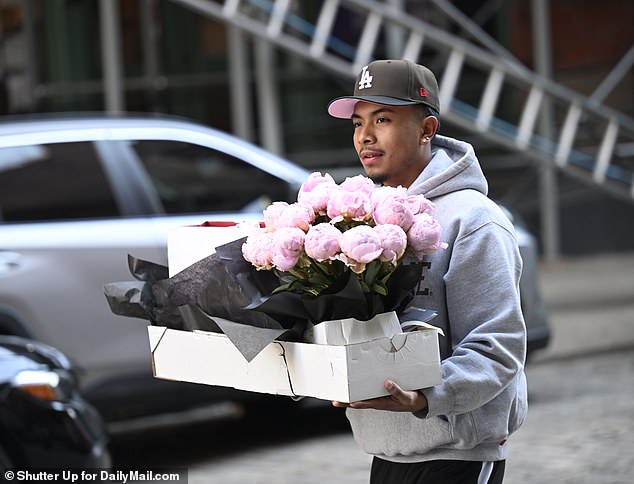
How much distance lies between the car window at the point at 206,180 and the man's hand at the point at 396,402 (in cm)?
435

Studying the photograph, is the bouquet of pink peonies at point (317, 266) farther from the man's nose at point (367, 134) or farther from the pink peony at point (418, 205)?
the man's nose at point (367, 134)

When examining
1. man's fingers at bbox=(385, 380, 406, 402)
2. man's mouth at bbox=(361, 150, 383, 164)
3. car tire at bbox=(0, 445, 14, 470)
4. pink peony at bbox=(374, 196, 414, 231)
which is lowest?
car tire at bbox=(0, 445, 14, 470)

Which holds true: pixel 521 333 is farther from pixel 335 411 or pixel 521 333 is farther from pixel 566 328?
pixel 566 328

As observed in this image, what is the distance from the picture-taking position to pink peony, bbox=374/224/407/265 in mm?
2676

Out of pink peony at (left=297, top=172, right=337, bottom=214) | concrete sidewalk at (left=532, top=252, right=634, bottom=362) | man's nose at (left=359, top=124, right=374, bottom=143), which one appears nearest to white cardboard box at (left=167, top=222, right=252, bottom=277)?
pink peony at (left=297, top=172, right=337, bottom=214)

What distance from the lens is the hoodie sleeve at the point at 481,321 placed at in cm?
285

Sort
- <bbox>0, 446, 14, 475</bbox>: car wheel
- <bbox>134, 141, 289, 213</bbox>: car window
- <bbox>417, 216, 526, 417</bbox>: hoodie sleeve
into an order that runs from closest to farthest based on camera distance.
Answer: <bbox>417, 216, 526, 417</bbox>: hoodie sleeve < <bbox>0, 446, 14, 475</bbox>: car wheel < <bbox>134, 141, 289, 213</bbox>: car window

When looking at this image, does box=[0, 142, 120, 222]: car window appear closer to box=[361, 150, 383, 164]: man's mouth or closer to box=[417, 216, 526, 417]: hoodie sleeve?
box=[361, 150, 383, 164]: man's mouth

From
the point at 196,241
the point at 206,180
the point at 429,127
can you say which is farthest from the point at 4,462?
the point at 206,180

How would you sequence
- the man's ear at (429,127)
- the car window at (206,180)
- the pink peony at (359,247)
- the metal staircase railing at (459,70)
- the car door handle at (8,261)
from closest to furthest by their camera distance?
1. the pink peony at (359,247)
2. the man's ear at (429,127)
3. the car door handle at (8,261)
4. the car window at (206,180)
5. the metal staircase railing at (459,70)

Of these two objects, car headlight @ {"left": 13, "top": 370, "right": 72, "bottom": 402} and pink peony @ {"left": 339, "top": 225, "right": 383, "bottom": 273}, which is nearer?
pink peony @ {"left": 339, "top": 225, "right": 383, "bottom": 273}

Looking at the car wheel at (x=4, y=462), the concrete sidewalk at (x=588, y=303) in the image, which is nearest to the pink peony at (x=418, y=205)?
the car wheel at (x=4, y=462)

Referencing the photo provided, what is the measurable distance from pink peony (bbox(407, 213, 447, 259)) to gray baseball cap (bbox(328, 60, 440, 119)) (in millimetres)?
360

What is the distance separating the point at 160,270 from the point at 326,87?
41.4 feet
